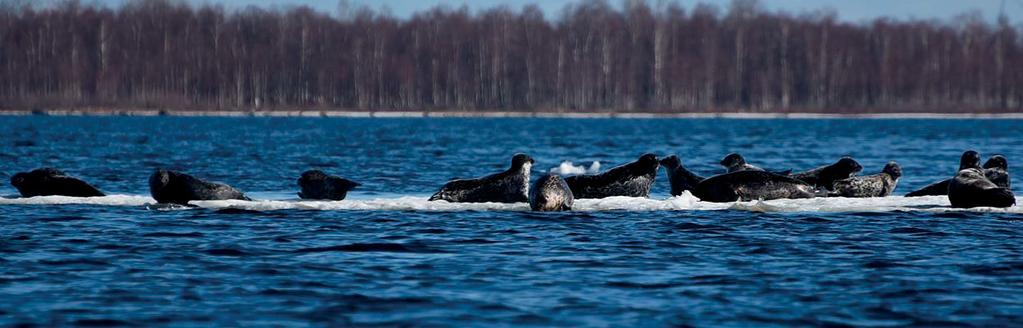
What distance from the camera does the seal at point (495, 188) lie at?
23.3 m

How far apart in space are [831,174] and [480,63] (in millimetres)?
126485

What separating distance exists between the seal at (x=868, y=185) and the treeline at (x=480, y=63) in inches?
4819

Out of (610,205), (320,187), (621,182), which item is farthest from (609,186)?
(320,187)

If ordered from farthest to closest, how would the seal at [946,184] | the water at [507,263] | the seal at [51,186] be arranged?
the seal at [946,184], the seal at [51,186], the water at [507,263]

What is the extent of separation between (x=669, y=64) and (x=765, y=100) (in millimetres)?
9909

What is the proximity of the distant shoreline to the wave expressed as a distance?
118 meters

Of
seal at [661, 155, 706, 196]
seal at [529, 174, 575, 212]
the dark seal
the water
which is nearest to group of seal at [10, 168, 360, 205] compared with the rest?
the water

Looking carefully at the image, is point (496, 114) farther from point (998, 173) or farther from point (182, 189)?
point (182, 189)

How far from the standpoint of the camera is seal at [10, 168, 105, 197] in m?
24.0

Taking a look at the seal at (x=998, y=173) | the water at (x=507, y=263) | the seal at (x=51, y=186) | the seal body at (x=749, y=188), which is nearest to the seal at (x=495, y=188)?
the water at (x=507, y=263)

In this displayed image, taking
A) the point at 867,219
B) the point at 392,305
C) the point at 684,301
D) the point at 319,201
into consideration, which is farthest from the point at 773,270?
the point at 319,201

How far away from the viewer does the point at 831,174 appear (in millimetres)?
25250

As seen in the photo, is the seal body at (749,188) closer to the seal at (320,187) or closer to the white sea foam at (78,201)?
the seal at (320,187)

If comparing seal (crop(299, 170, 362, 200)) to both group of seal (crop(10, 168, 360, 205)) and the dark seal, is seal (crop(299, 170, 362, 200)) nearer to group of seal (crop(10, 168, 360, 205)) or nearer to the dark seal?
group of seal (crop(10, 168, 360, 205))
